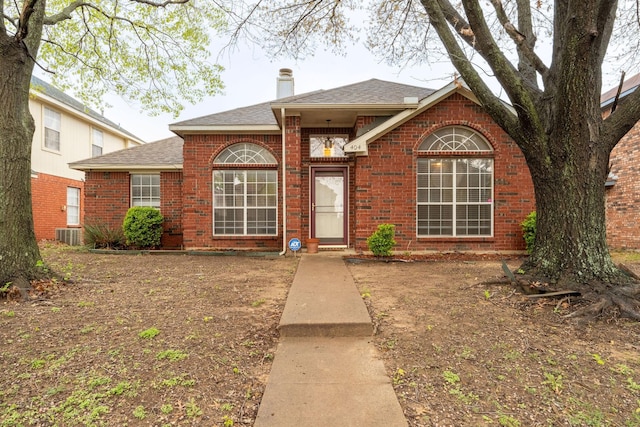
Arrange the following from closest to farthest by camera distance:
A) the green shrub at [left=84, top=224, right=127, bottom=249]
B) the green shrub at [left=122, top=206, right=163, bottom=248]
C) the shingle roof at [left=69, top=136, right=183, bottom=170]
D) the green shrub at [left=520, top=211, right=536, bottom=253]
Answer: the green shrub at [left=520, top=211, right=536, bottom=253] → the green shrub at [left=122, top=206, right=163, bottom=248] → the green shrub at [left=84, top=224, right=127, bottom=249] → the shingle roof at [left=69, top=136, right=183, bottom=170]

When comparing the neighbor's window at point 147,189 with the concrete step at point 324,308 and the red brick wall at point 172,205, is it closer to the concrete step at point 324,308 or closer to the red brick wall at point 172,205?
the red brick wall at point 172,205

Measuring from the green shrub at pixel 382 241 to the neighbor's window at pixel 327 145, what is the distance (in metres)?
2.75

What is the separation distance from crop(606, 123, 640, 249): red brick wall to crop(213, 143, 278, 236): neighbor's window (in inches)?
413

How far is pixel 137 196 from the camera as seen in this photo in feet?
35.9

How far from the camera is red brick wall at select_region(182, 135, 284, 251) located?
9273 mm

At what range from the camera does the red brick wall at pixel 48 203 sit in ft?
40.5

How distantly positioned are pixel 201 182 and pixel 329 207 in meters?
3.77

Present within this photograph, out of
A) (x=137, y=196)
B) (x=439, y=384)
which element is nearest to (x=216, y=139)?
(x=137, y=196)

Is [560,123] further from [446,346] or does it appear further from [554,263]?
[446,346]

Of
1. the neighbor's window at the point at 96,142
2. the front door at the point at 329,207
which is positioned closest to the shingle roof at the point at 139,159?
the front door at the point at 329,207

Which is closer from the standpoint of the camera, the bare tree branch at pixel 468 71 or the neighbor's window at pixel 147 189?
the bare tree branch at pixel 468 71

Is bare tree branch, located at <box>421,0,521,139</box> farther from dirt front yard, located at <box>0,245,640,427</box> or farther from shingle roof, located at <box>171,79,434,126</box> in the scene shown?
shingle roof, located at <box>171,79,434,126</box>

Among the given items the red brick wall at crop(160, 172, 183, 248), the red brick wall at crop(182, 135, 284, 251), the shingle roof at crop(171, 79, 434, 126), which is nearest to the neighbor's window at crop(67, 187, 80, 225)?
the red brick wall at crop(160, 172, 183, 248)

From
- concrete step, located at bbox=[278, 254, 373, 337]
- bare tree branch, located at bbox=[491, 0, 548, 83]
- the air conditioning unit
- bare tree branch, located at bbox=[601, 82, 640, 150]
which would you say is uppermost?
bare tree branch, located at bbox=[491, 0, 548, 83]
